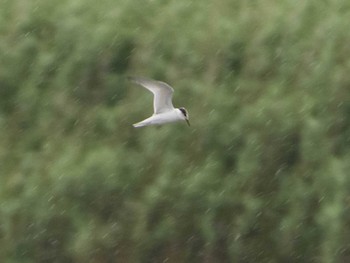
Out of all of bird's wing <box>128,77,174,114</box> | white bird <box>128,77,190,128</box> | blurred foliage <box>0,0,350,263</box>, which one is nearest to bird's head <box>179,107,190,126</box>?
white bird <box>128,77,190,128</box>

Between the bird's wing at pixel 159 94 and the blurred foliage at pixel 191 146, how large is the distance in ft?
3.60

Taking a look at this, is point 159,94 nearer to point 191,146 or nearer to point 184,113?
point 184,113

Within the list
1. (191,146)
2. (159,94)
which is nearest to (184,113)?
(159,94)

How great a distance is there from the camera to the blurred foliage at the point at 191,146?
47.9ft

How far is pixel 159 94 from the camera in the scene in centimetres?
1359

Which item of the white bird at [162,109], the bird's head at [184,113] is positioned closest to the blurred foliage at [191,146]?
→ the bird's head at [184,113]

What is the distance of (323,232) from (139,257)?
1.77 m

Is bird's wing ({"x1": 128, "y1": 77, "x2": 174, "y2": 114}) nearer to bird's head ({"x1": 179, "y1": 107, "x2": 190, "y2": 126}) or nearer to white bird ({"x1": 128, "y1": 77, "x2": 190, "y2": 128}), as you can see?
white bird ({"x1": 128, "y1": 77, "x2": 190, "y2": 128})

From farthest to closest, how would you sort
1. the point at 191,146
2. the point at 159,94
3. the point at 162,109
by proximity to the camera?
the point at 191,146 < the point at 162,109 < the point at 159,94

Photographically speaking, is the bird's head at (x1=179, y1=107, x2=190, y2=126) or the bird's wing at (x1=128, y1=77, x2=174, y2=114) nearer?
the bird's wing at (x1=128, y1=77, x2=174, y2=114)

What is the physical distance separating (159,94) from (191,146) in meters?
1.31

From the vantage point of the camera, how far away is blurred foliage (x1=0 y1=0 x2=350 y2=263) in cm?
1459

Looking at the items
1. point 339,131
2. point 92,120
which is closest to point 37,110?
point 92,120

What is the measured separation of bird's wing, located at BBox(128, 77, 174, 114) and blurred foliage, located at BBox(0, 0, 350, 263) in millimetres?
1097
